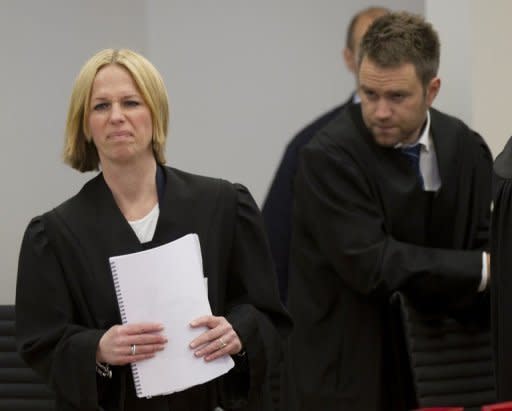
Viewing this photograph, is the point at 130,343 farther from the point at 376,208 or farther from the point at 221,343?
the point at 376,208

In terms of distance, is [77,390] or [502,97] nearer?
[77,390]

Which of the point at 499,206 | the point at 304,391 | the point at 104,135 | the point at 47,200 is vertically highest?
the point at 104,135

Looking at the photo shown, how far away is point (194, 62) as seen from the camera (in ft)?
24.2

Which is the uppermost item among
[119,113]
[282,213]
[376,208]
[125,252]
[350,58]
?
[119,113]

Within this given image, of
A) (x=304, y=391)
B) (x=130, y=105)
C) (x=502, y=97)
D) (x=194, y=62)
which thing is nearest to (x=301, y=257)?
(x=304, y=391)

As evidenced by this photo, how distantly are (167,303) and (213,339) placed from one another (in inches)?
5.8

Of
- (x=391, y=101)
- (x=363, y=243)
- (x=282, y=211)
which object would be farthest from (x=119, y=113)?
(x=282, y=211)

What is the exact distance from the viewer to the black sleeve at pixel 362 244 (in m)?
4.73

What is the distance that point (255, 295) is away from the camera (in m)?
3.60

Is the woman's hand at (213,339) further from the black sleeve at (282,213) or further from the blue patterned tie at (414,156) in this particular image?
the black sleeve at (282,213)

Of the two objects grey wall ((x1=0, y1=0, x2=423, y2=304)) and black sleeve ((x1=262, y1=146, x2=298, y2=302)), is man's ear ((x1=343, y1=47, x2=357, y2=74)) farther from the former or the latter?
grey wall ((x1=0, y1=0, x2=423, y2=304))

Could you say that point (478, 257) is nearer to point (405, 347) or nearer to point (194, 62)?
point (405, 347)

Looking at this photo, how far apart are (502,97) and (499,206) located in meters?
1.61

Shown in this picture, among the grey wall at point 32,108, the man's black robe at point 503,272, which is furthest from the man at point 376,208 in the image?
the grey wall at point 32,108
